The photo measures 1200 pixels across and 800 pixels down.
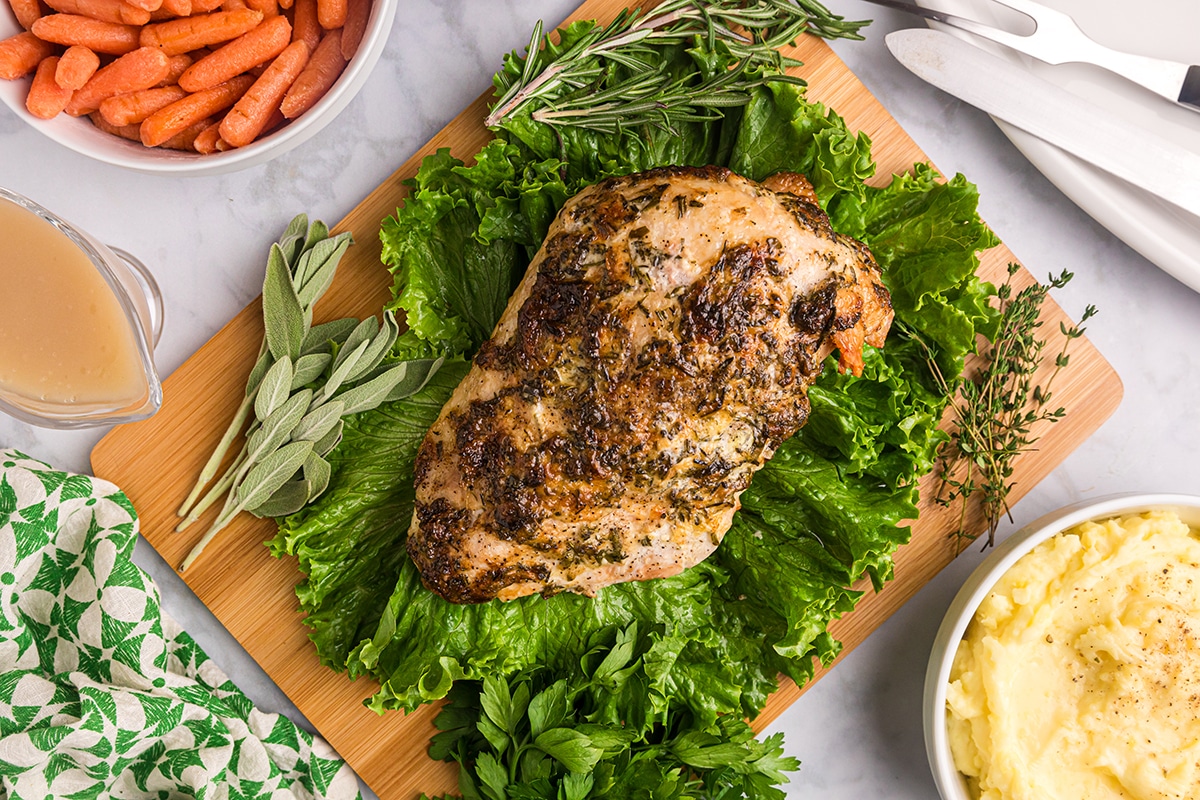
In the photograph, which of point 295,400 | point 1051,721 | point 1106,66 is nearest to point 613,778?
point 1051,721

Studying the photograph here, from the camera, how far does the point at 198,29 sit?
254cm

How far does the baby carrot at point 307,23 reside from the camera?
265 centimetres

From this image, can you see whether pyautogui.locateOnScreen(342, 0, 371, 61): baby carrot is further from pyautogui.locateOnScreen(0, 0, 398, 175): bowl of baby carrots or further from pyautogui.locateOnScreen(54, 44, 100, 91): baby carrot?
pyautogui.locateOnScreen(54, 44, 100, 91): baby carrot

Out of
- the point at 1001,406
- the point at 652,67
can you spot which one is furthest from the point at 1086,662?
the point at 652,67

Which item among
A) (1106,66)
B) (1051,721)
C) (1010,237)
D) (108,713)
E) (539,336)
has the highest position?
(539,336)

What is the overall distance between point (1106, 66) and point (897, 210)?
34.2 inches

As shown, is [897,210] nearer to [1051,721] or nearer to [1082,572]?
[1082,572]

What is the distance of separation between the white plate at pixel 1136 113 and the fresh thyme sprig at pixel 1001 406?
0.36 m

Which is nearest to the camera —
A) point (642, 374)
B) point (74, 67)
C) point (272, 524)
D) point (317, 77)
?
point (642, 374)

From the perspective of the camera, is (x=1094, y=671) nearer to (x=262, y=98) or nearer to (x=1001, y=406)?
(x=1001, y=406)

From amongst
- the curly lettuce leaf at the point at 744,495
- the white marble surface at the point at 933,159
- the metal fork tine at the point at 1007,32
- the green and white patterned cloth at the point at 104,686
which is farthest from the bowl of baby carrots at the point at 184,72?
the metal fork tine at the point at 1007,32

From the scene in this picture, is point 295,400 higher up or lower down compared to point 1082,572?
higher up

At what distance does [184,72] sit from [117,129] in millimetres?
290

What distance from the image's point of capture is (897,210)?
272 cm
